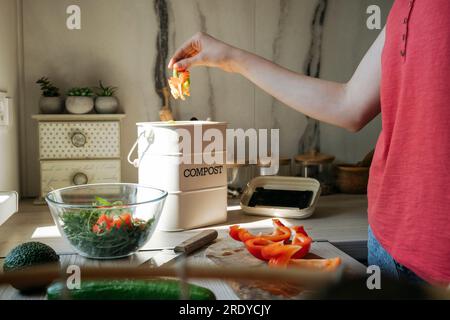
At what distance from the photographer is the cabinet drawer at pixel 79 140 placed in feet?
5.37

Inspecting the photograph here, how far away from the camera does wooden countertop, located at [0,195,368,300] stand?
117 cm

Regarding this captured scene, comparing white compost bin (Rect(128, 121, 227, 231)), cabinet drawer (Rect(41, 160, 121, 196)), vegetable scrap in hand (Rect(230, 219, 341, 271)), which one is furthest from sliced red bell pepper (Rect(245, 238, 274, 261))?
cabinet drawer (Rect(41, 160, 121, 196))

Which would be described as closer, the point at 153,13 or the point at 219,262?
the point at 219,262

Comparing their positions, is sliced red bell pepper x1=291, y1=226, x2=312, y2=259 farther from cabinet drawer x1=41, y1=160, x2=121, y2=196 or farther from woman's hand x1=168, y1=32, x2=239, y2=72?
cabinet drawer x1=41, y1=160, x2=121, y2=196

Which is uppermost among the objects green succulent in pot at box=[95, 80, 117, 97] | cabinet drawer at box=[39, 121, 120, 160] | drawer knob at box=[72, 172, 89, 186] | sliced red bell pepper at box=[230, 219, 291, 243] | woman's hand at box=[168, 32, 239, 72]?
woman's hand at box=[168, 32, 239, 72]

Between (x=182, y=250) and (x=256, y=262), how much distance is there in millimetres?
149

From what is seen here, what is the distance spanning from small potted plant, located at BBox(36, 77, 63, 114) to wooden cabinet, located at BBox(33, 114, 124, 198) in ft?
0.13

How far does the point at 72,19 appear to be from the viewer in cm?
171

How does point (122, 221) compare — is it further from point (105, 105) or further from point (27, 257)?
point (105, 105)

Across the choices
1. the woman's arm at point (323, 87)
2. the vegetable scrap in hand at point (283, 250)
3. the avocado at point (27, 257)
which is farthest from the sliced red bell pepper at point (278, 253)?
the avocado at point (27, 257)
